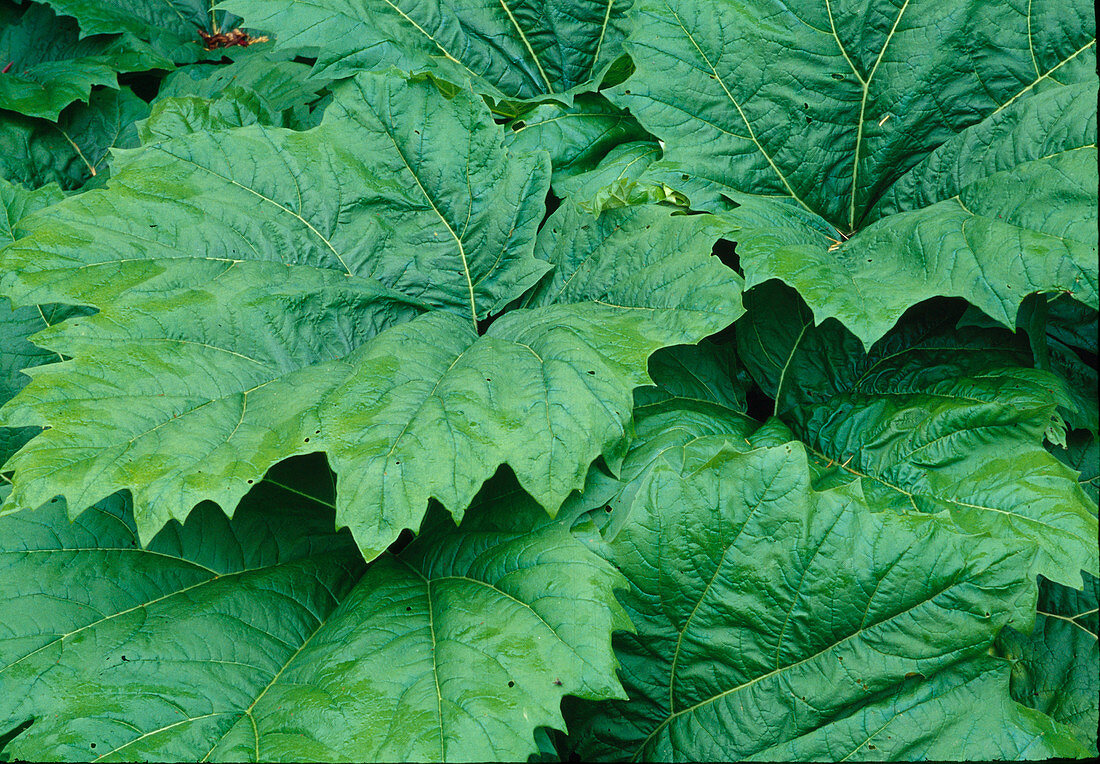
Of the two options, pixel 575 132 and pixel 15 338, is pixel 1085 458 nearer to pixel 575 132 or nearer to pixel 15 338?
pixel 575 132

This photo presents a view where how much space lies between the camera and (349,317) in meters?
2.10

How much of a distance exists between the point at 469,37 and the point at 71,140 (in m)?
1.64

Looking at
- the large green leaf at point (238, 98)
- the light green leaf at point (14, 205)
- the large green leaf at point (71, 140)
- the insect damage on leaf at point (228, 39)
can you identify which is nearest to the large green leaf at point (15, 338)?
the light green leaf at point (14, 205)

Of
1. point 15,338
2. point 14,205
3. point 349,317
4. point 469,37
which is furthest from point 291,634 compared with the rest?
point 469,37

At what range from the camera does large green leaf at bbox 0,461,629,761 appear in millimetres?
1493

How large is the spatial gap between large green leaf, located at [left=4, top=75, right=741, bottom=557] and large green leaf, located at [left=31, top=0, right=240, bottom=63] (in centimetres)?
150

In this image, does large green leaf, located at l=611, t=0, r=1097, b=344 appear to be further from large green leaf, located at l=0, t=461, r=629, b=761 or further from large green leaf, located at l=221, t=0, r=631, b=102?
large green leaf, located at l=0, t=461, r=629, b=761

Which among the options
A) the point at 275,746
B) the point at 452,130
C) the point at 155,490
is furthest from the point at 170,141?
the point at 275,746

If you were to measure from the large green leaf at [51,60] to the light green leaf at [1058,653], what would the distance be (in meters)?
3.43

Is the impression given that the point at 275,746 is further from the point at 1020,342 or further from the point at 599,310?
the point at 1020,342

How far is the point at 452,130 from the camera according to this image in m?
2.18

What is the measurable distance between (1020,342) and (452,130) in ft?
4.95

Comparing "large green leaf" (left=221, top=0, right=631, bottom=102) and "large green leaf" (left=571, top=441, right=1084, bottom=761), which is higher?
"large green leaf" (left=221, top=0, right=631, bottom=102)

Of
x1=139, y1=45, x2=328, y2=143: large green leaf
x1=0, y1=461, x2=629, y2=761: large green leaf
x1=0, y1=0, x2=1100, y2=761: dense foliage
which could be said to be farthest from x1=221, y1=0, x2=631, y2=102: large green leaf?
x1=0, y1=461, x2=629, y2=761: large green leaf
